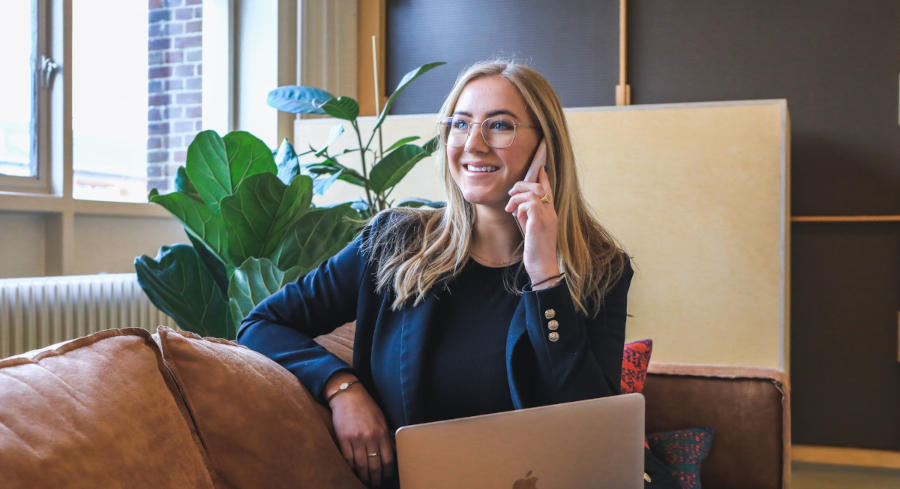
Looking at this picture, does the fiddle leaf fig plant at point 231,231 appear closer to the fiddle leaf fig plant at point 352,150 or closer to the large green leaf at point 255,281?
the large green leaf at point 255,281

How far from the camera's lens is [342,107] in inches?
94.5

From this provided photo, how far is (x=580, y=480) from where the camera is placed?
3.25ft

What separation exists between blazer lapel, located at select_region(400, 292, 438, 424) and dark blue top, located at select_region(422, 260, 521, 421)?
0.02 metres

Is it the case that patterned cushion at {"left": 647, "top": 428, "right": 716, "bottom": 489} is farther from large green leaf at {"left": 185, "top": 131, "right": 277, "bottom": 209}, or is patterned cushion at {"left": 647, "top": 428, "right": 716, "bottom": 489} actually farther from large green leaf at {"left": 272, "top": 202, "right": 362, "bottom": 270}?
large green leaf at {"left": 185, "top": 131, "right": 277, "bottom": 209}

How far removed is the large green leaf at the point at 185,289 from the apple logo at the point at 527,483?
1.53 meters

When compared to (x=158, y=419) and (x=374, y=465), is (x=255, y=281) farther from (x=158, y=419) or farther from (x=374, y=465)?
(x=158, y=419)

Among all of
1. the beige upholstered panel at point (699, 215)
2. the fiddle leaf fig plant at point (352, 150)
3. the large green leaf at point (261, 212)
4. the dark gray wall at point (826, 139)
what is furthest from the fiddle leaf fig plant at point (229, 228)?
the dark gray wall at point (826, 139)

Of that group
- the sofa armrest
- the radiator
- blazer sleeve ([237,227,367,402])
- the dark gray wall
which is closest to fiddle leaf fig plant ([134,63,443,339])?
blazer sleeve ([237,227,367,402])

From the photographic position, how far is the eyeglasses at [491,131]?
59.6 inches

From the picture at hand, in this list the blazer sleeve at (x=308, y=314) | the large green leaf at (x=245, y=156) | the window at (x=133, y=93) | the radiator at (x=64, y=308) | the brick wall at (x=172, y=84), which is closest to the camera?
the blazer sleeve at (x=308, y=314)

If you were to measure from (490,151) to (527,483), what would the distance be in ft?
2.42

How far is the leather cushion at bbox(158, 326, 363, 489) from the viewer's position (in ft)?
3.34

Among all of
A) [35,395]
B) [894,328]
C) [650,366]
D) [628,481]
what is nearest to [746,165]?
[650,366]

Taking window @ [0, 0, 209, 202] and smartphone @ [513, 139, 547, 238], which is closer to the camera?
smartphone @ [513, 139, 547, 238]
